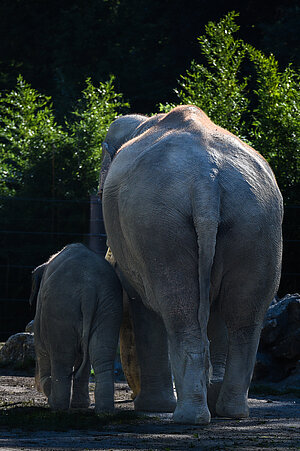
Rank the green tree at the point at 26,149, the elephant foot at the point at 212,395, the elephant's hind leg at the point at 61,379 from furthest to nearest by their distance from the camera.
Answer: the green tree at the point at 26,149 < the elephant's hind leg at the point at 61,379 < the elephant foot at the point at 212,395

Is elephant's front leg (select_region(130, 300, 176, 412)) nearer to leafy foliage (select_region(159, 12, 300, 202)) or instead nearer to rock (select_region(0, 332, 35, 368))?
rock (select_region(0, 332, 35, 368))

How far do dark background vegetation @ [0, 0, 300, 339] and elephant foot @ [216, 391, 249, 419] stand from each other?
7.69 m

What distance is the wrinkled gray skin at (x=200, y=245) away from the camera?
5598 millimetres

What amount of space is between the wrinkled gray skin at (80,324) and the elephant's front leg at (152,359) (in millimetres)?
363

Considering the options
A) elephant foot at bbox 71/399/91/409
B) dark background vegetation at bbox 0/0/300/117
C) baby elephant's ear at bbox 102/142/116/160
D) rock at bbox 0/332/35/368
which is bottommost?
elephant foot at bbox 71/399/91/409

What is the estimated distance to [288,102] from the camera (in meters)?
13.9

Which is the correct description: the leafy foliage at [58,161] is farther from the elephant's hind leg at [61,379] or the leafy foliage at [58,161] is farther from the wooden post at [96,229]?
the elephant's hind leg at [61,379]

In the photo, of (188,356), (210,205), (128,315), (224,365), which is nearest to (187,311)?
(188,356)

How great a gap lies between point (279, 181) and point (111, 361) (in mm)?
7371

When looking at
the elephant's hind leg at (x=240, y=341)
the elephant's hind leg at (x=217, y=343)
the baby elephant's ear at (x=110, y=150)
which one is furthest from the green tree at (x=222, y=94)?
the elephant's hind leg at (x=240, y=341)

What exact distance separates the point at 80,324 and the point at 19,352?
4.04 meters

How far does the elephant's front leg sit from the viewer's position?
6.76 metres

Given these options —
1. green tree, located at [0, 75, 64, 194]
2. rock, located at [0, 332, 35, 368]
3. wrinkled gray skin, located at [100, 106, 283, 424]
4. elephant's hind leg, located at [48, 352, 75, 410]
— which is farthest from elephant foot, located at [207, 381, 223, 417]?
green tree, located at [0, 75, 64, 194]

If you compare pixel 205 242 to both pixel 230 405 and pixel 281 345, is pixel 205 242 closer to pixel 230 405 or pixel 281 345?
pixel 230 405
